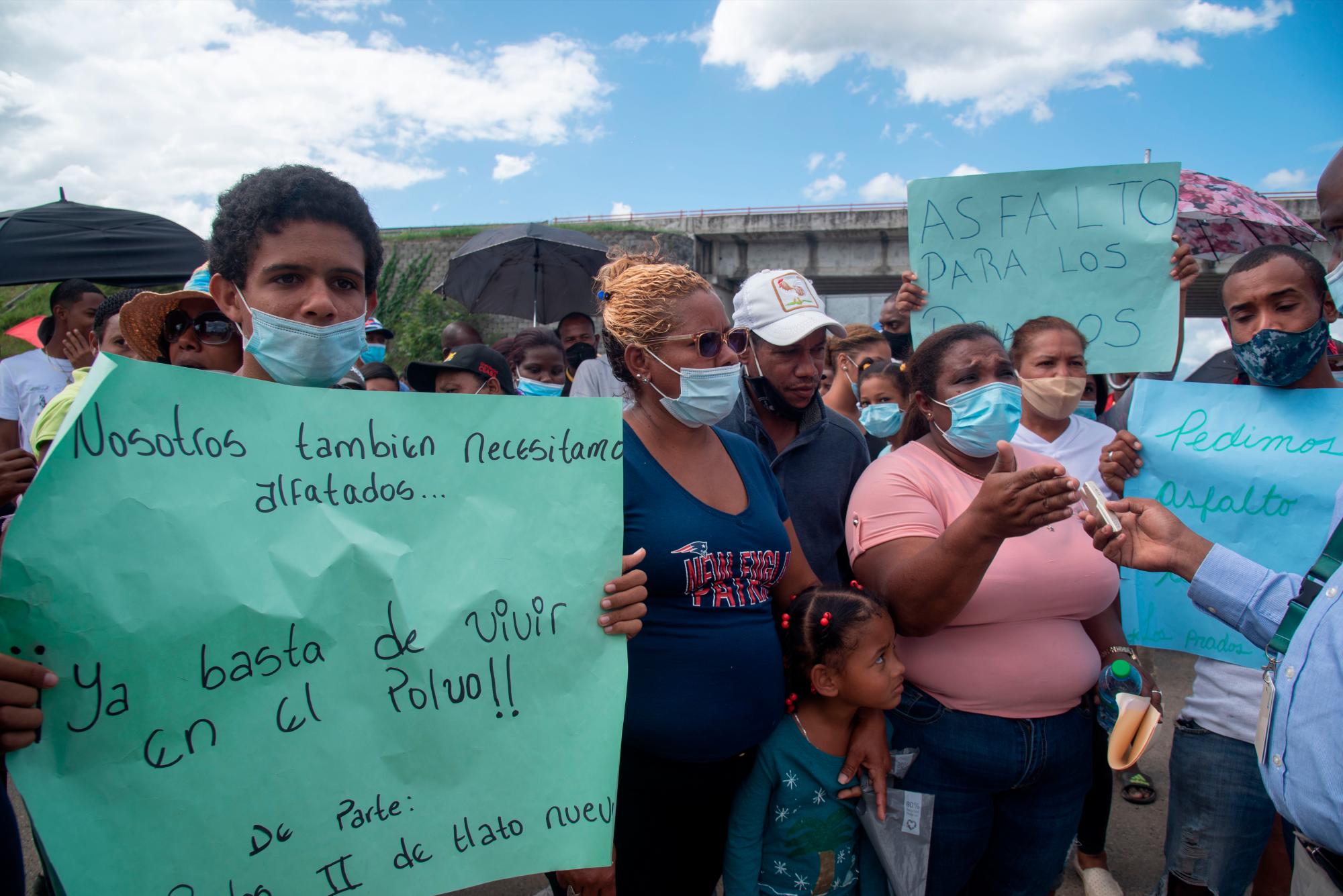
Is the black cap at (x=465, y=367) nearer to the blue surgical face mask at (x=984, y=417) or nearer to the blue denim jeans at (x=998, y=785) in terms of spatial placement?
the blue surgical face mask at (x=984, y=417)

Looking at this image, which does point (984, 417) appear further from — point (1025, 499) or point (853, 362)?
point (853, 362)

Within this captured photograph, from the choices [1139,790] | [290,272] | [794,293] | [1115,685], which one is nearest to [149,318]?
[290,272]

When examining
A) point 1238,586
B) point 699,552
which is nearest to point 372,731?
point 699,552

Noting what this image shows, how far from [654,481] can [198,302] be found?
1.22 meters

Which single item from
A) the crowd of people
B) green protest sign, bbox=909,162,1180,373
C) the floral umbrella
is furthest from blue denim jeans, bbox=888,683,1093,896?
the floral umbrella

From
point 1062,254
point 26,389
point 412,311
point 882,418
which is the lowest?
point 882,418

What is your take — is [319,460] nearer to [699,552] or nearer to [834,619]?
[699,552]

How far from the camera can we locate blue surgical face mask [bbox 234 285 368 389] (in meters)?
1.62

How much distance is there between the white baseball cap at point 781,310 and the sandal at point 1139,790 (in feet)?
9.93

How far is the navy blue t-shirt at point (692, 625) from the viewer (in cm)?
192

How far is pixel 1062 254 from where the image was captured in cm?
320

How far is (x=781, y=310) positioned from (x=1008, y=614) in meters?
1.35

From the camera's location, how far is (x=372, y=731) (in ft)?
4.99

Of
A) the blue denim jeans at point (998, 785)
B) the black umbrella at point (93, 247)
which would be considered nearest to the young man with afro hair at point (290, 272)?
the blue denim jeans at point (998, 785)
